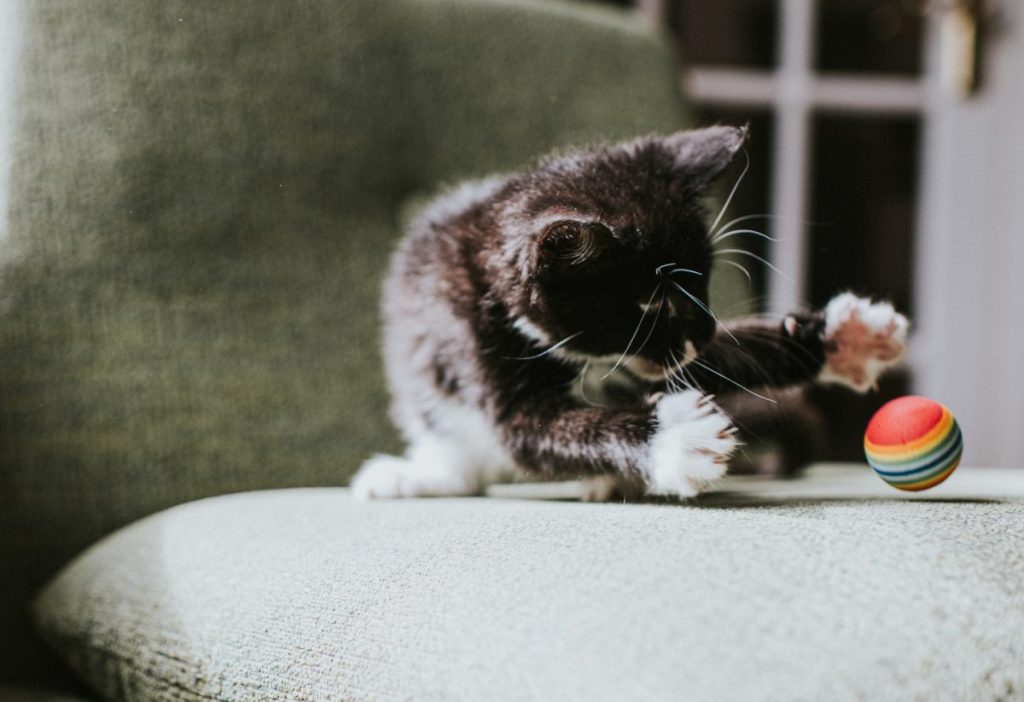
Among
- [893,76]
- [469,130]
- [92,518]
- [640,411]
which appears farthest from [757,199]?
[92,518]

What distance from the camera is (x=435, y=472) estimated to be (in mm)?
896

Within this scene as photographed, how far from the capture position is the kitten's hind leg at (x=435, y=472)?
34.5 inches

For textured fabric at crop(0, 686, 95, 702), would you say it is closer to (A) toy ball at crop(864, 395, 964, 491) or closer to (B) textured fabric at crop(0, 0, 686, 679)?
(B) textured fabric at crop(0, 0, 686, 679)

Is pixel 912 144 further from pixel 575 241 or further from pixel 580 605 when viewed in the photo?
pixel 580 605

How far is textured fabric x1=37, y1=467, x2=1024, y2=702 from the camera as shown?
368mm

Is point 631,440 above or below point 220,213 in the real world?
below

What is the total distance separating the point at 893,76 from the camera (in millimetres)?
1909

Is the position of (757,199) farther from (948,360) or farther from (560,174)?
(560,174)

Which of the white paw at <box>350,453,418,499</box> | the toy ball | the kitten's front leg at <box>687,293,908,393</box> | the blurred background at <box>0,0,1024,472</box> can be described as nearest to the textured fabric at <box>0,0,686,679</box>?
the white paw at <box>350,453,418,499</box>

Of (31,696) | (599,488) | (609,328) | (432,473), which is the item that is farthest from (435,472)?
(31,696)

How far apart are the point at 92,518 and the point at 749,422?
685 mm

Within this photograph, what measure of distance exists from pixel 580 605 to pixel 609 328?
0.30 metres

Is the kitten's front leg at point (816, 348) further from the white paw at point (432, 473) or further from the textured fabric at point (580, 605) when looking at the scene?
the white paw at point (432, 473)

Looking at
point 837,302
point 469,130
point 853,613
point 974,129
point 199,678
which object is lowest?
point 199,678
